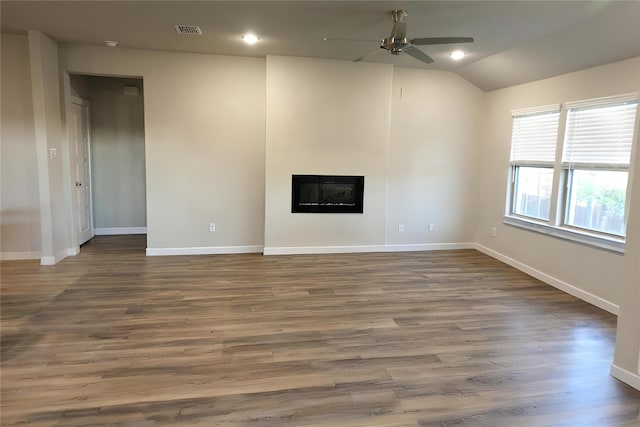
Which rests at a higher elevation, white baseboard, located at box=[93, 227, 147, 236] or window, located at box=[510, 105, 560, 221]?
window, located at box=[510, 105, 560, 221]

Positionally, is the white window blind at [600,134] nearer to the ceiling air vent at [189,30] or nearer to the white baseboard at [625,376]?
the white baseboard at [625,376]

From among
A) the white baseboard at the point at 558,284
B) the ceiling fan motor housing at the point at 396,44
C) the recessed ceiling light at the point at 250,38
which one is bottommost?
the white baseboard at the point at 558,284

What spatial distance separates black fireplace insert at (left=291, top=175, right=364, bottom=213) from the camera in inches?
226

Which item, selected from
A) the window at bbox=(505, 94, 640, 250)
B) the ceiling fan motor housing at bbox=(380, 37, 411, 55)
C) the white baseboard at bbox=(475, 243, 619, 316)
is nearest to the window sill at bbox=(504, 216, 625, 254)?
the window at bbox=(505, 94, 640, 250)

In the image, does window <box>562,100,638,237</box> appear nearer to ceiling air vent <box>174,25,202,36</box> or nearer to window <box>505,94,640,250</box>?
window <box>505,94,640,250</box>

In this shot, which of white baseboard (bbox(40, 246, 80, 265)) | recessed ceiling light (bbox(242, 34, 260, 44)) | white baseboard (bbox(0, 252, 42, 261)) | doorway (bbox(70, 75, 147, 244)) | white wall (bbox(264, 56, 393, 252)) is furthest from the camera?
doorway (bbox(70, 75, 147, 244))

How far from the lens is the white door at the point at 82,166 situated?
5711mm

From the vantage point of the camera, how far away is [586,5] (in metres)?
3.29

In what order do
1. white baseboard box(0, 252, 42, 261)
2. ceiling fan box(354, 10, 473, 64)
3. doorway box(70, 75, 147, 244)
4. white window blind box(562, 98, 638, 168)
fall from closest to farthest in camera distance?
ceiling fan box(354, 10, 473, 64), white window blind box(562, 98, 638, 168), white baseboard box(0, 252, 42, 261), doorway box(70, 75, 147, 244)

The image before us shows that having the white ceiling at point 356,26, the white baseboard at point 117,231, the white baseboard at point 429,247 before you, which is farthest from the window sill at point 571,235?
the white baseboard at point 117,231

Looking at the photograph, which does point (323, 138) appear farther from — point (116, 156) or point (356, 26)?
point (116, 156)

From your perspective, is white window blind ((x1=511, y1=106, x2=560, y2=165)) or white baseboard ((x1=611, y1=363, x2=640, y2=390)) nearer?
white baseboard ((x1=611, y1=363, x2=640, y2=390))

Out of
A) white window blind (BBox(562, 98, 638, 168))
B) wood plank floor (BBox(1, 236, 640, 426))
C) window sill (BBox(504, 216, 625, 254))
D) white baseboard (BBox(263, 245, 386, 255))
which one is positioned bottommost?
wood plank floor (BBox(1, 236, 640, 426))

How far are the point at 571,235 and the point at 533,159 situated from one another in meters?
1.17
